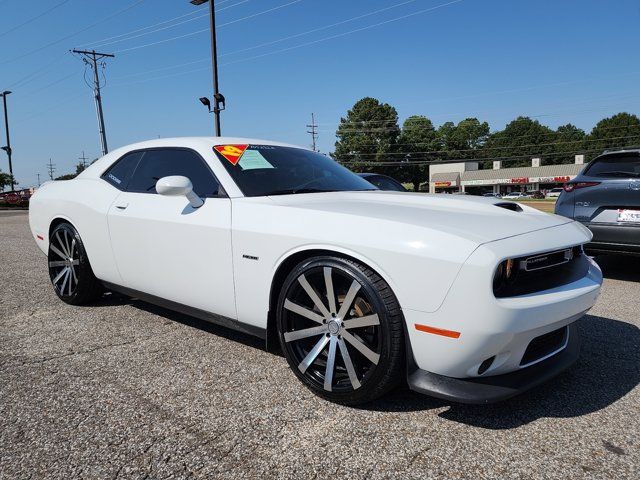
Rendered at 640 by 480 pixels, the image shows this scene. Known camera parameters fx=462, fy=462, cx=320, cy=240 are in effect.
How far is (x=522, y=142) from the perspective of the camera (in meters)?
112

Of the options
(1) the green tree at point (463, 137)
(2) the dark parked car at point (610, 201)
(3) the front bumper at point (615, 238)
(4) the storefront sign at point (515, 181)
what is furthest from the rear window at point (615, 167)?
(1) the green tree at point (463, 137)

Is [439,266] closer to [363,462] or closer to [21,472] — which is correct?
[363,462]

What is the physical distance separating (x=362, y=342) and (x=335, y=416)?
38cm

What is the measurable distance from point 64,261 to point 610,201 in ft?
17.6

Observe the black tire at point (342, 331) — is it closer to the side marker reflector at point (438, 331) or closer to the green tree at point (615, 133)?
the side marker reflector at point (438, 331)

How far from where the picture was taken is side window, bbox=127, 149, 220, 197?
3072 mm

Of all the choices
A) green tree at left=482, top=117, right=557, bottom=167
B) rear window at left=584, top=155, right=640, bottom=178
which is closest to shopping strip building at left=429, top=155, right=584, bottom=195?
green tree at left=482, top=117, right=557, bottom=167

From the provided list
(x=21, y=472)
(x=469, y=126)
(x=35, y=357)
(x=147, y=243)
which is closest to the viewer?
(x=21, y=472)

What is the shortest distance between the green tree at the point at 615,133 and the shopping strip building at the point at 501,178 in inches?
820

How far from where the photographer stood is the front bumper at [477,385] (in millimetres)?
2005

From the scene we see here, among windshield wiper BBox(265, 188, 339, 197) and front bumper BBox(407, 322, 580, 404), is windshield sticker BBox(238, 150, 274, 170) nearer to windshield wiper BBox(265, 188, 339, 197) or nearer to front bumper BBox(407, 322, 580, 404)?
windshield wiper BBox(265, 188, 339, 197)

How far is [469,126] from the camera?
4360 inches

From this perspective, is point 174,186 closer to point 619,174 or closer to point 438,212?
point 438,212

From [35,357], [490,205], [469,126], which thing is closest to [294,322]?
[490,205]
